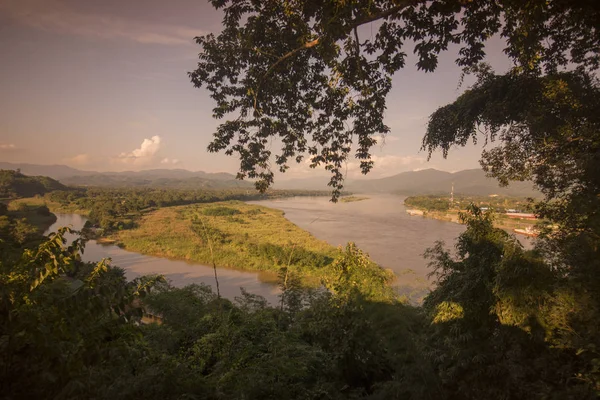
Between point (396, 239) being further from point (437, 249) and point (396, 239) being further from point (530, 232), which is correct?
point (437, 249)

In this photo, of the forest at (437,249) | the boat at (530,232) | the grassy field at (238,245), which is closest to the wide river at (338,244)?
the grassy field at (238,245)

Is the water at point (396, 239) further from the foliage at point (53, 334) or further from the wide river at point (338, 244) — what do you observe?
the foliage at point (53, 334)

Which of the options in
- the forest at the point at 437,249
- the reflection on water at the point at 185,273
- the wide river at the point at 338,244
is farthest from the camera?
the wide river at the point at 338,244

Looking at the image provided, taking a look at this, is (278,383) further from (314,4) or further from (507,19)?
(507,19)

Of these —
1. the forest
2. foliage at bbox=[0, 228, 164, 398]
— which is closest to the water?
the forest

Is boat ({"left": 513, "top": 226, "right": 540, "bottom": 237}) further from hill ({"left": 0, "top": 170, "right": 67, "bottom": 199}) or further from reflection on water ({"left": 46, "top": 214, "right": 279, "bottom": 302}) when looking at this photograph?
hill ({"left": 0, "top": 170, "right": 67, "bottom": 199})
